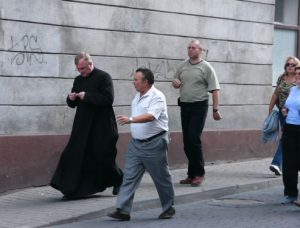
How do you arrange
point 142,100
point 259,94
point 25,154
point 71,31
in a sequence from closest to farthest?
point 142,100, point 25,154, point 71,31, point 259,94

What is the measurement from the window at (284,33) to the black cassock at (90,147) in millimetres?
5985

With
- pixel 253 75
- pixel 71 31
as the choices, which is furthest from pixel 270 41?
pixel 71 31

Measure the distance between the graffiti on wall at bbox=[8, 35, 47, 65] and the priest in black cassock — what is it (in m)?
1.17

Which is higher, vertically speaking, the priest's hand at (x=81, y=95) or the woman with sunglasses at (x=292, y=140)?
the priest's hand at (x=81, y=95)

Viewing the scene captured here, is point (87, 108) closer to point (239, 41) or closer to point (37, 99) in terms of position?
point (37, 99)

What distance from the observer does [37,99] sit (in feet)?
33.8

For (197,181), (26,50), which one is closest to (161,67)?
(197,181)

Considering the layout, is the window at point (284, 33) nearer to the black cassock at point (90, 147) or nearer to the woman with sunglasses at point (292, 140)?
the woman with sunglasses at point (292, 140)

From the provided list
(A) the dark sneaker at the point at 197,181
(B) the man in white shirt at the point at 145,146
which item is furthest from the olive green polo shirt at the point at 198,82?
(B) the man in white shirt at the point at 145,146

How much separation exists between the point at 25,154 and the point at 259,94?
5.36m

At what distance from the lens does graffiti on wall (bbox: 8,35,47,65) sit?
394 inches

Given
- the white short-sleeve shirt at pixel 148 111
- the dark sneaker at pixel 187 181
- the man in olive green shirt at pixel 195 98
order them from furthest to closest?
the dark sneaker at pixel 187 181, the man in olive green shirt at pixel 195 98, the white short-sleeve shirt at pixel 148 111

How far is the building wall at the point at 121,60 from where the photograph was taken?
9.99m

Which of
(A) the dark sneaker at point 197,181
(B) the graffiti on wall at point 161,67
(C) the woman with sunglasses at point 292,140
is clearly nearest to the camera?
(C) the woman with sunglasses at point 292,140
